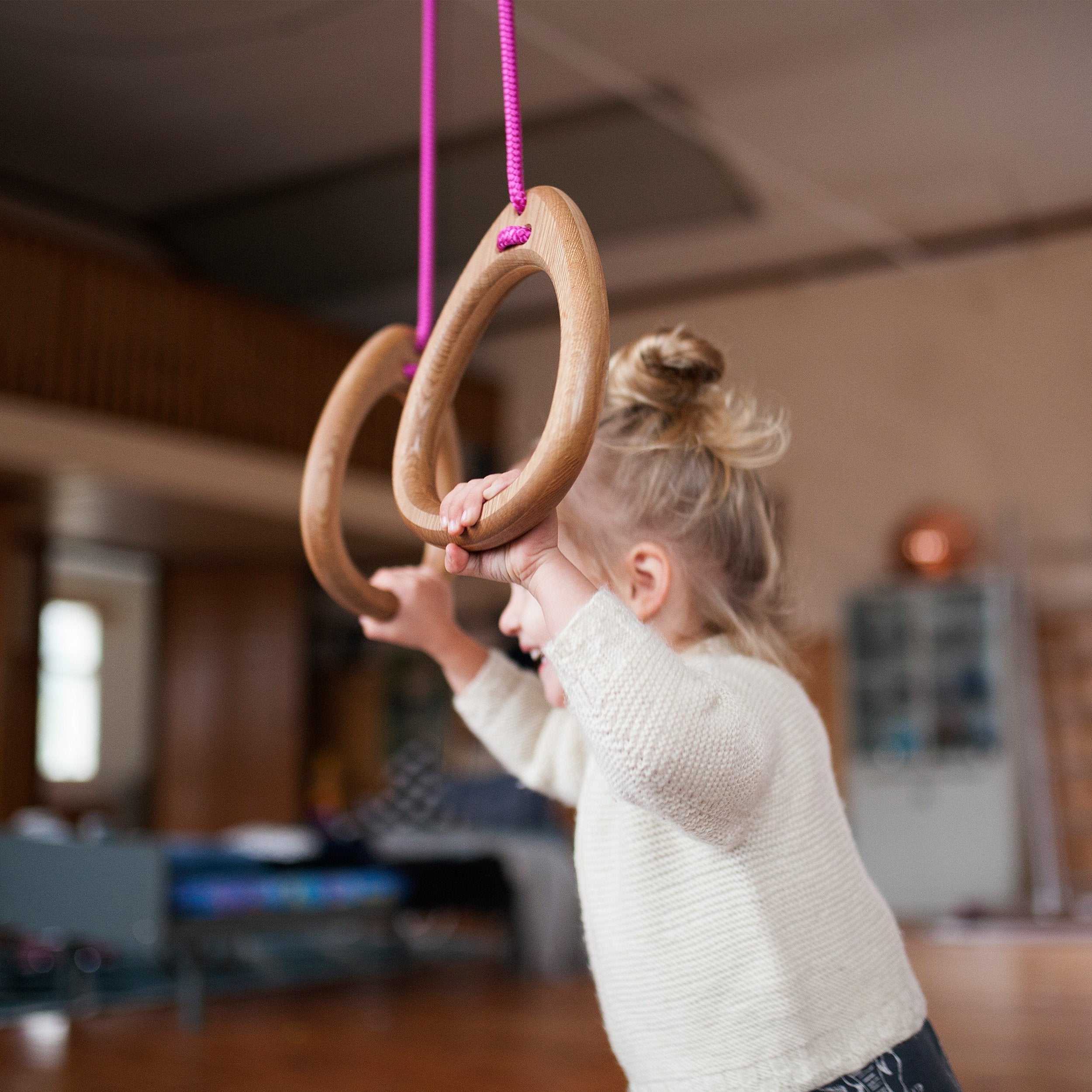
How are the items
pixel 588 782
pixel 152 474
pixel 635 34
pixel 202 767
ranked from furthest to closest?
pixel 202 767
pixel 152 474
pixel 635 34
pixel 588 782

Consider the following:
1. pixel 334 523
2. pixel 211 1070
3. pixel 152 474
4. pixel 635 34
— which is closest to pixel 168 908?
pixel 211 1070

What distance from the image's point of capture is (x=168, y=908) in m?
3.45

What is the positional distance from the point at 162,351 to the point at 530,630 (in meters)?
5.84

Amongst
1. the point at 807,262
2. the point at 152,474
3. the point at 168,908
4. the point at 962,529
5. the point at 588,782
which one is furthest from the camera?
the point at 807,262

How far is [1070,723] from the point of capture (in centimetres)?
684

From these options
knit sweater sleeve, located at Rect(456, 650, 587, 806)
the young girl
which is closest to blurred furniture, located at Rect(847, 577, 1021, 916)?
knit sweater sleeve, located at Rect(456, 650, 587, 806)

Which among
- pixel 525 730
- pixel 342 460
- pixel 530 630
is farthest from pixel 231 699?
pixel 530 630

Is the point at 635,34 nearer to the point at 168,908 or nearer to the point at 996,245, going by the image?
the point at 996,245

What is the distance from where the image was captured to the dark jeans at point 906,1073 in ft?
3.11

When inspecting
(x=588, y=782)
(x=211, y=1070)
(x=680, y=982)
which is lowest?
(x=211, y=1070)

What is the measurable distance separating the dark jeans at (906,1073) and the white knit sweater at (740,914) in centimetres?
1

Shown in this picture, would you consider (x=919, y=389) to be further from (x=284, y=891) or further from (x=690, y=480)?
(x=690, y=480)

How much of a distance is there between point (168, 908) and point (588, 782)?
2.74 meters

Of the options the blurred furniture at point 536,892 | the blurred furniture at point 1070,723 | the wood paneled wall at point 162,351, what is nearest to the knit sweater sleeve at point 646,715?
the blurred furniture at point 536,892
